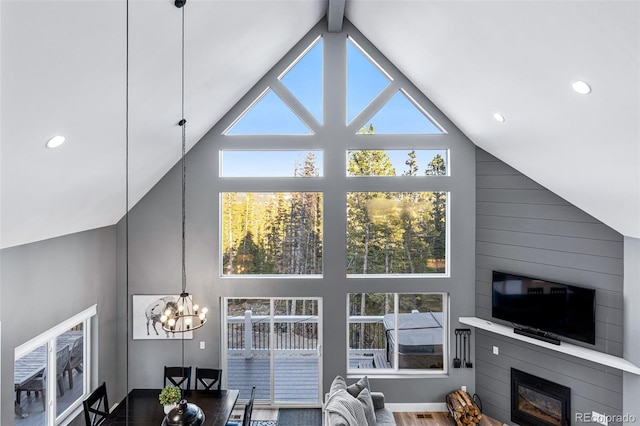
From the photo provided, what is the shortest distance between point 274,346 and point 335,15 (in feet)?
17.3

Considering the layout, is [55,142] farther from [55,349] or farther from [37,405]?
[37,405]

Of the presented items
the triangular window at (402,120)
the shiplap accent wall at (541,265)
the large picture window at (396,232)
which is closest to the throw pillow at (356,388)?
the large picture window at (396,232)

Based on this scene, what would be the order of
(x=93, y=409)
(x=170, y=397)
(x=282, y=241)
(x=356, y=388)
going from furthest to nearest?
(x=282, y=241) < (x=356, y=388) < (x=93, y=409) < (x=170, y=397)

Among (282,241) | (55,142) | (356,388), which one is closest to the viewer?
(55,142)

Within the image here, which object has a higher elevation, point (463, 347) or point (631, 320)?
point (631, 320)

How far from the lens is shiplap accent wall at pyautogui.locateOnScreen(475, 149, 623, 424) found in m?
4.82

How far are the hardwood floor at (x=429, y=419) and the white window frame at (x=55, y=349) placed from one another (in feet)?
15.2

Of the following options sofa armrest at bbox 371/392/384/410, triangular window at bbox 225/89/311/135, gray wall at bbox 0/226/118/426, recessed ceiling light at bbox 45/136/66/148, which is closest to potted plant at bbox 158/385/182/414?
gray wall at bbox 0/226/118/426

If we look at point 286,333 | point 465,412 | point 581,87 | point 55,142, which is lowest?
point 465,412

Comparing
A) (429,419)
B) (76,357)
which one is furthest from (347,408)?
(76,357)

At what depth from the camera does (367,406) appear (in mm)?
4973

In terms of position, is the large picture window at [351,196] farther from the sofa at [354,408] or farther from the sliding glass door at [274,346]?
the sofa at [354,408]

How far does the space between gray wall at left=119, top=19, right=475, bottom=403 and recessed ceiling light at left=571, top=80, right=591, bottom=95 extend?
2942 mm

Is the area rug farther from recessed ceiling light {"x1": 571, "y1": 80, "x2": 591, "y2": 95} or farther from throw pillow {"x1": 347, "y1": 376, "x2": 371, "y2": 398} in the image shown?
recessed ceiling light {"x1": 571, "y1": 80, "x2": 591, "y2": 95}
